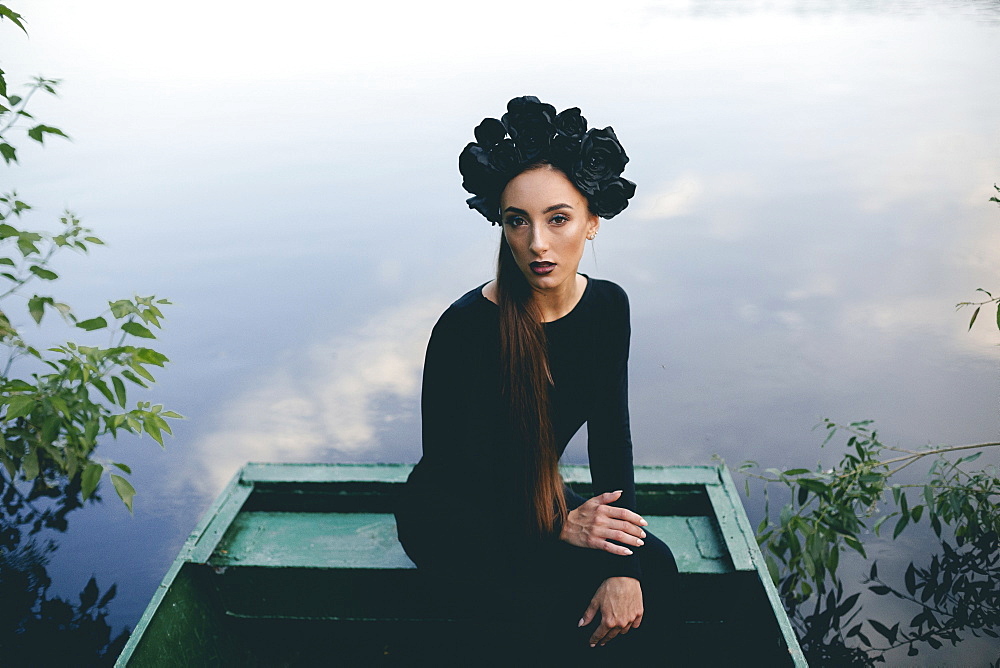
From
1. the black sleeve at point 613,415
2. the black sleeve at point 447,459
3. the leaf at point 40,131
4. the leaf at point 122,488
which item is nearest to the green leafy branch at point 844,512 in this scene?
the black sleeve at point 613,415

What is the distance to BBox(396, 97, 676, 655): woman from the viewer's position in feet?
5.57

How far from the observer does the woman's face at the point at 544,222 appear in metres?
1.68

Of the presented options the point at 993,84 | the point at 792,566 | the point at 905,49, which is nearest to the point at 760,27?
the point at 905,49

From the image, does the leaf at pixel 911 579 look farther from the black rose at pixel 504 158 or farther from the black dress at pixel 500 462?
the black rose at pixel 504 158

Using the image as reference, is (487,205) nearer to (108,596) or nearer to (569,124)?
(569,124)

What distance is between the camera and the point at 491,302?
5.89 ft

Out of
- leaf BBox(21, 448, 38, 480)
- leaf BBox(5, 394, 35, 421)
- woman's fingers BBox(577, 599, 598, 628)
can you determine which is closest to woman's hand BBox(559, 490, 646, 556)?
woman's fingers BBox(577, 599, 598, 628)

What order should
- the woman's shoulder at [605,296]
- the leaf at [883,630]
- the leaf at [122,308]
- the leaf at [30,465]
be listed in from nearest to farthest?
the woman's shoulder at [605,296] < the leaf at [122,308] < the leaf at [30,465] < the leaf at [883,630]

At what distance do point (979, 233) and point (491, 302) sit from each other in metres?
5.11

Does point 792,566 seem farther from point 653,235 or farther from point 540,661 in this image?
point 653,235

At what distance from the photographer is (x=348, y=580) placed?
6.91 feet

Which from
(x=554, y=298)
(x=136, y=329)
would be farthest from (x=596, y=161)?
(x=136, y=329)

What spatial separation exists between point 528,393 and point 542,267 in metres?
0.26

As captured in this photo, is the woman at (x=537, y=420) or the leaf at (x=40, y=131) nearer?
the woman at (x=537, y=420)
